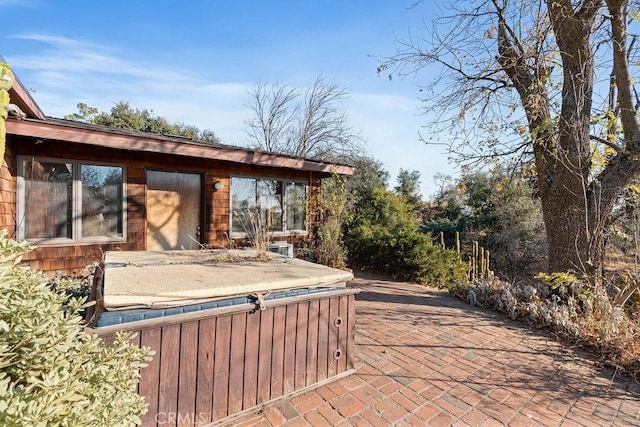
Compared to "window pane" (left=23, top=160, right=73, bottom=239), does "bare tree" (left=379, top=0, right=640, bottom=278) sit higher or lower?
higher

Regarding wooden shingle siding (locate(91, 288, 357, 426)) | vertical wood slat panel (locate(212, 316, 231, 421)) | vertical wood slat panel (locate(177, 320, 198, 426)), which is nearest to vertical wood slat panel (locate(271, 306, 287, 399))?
wooden shingle siding (locate(91, 288, 357, 426))

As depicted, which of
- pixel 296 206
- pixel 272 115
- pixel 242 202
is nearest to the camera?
pixel 242 202

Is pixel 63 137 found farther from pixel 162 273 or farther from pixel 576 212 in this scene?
pixel 576 212

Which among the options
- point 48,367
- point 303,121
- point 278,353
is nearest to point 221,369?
point 278,353

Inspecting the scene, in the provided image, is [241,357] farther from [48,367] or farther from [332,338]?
[48,367]

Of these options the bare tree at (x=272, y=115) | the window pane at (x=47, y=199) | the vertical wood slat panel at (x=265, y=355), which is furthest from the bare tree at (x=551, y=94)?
the bare tree at (x=272, y=115)

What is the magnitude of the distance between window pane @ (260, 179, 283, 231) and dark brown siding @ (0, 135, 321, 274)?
A: 0.22 m

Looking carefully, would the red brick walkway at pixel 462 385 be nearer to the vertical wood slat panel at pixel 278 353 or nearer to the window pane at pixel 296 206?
the vertical wood slat panel at pixel 278 353

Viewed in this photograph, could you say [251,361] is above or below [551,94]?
below

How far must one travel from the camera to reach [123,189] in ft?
17.8

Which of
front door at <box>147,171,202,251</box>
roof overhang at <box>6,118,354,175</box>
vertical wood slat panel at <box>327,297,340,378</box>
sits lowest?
vertical wood slat panel at <box>327,297,340,378</box>

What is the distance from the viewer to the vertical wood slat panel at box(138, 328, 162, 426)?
183 centimetres

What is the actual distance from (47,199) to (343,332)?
5.00 m

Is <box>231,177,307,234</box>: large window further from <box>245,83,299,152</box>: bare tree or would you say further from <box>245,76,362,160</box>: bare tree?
<box>245,83,299,152</box>: bare tree
